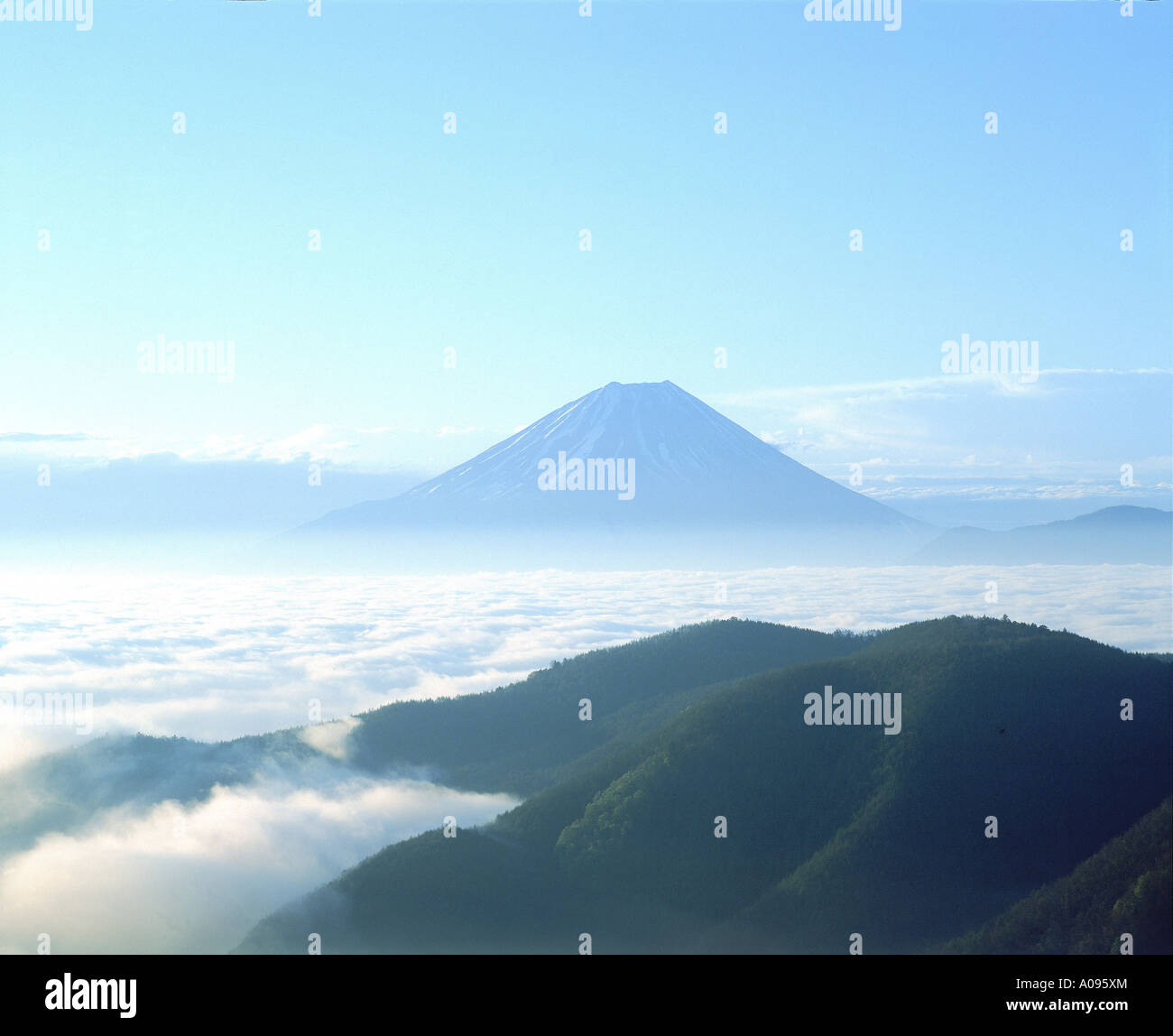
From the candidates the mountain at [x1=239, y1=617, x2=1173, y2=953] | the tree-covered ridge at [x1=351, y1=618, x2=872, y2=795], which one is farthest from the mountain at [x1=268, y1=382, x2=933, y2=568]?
the mountain at [x1=239, y1=617, x2=1173, y2=953]

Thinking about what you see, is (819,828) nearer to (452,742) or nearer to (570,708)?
(570,708)

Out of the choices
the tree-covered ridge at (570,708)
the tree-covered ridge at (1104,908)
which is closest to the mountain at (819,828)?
the tree-covered ridge at (1104,908)

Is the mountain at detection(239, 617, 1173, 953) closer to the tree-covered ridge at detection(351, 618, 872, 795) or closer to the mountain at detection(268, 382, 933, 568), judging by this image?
the tree-covered ridge at detection(351, 618, 872, 795)

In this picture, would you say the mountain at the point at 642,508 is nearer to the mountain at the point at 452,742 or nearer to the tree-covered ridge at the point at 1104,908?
the mountain at the point at 452,742

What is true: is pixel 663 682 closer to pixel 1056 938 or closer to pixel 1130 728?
pixel 1130 728

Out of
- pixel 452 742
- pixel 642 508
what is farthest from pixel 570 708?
pixel 642 508

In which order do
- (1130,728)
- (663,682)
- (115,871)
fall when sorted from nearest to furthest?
(1130,728) < (115,871) < (663,682)
